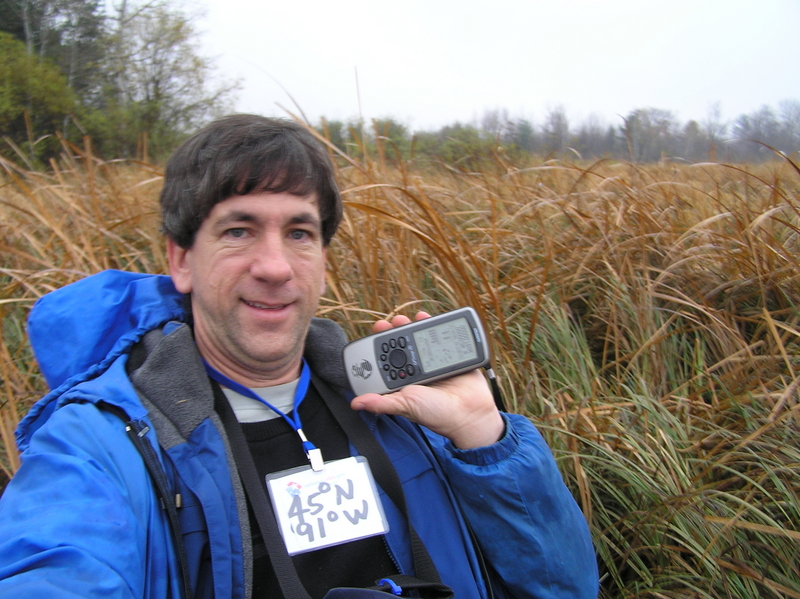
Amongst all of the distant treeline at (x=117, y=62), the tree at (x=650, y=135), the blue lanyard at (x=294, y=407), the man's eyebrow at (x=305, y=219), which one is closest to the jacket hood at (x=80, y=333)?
the blue lanyard at (x=294, y=407)

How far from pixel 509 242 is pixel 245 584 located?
2514mm

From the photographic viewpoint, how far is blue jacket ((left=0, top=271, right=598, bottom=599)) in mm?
975

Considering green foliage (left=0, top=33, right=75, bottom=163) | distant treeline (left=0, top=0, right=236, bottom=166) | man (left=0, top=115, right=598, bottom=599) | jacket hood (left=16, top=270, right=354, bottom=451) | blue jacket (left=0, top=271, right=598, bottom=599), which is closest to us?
blue jacket (left=0, top=271, right=598, bottom=599)

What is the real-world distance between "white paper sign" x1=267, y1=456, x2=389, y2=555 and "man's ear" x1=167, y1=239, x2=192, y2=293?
2.05ft

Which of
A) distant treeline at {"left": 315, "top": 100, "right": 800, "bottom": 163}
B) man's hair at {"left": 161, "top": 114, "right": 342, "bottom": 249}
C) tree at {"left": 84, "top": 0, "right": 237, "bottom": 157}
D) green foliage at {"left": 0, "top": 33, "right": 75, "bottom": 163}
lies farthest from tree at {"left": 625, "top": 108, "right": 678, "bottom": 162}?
tree at {"left": 84, "top": 0, "right": 237, "bottom": 157}

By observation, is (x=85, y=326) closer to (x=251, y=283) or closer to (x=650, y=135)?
(x=251, y=283)

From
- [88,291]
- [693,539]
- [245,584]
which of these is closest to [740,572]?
[693,539]

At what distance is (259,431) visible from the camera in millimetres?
1460

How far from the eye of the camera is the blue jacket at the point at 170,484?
0.98 m

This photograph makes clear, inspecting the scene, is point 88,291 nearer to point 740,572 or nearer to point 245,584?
point 245,584

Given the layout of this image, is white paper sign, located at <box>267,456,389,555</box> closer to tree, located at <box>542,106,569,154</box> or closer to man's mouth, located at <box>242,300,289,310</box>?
man's mouth, located at <box>242,300,289,310</box>

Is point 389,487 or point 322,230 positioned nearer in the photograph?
point 389,487

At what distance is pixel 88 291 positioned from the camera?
4.73 feet

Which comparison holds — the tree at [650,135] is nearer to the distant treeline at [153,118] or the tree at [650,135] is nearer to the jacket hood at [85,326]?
the distant treeline at [153,118]
